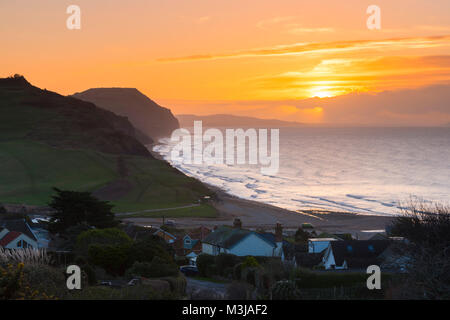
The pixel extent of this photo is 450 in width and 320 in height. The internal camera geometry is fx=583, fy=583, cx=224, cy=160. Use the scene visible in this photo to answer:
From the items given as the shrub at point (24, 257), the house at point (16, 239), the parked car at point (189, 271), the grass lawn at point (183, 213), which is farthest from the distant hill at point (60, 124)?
the shrub at point (24, 257)

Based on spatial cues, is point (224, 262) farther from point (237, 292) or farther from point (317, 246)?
point (237, 292)

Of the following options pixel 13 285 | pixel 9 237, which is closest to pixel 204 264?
pixel 9 237

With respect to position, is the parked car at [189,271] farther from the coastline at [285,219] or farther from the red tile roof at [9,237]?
the coastline at [285,219]

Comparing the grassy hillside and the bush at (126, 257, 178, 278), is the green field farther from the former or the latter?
the bush at (126, 257, 178, 278)

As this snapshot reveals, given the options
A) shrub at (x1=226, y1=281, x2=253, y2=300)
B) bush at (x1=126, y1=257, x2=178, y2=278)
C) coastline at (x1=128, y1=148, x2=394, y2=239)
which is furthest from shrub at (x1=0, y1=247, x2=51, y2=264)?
coastline at (x1=128, y1=148, x2=394, y2=239)
